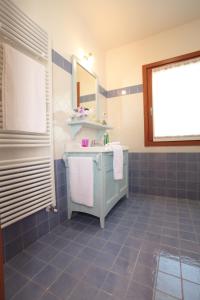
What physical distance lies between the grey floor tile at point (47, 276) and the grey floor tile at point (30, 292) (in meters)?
0.03

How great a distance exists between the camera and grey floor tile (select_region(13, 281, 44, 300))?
0.83 metres

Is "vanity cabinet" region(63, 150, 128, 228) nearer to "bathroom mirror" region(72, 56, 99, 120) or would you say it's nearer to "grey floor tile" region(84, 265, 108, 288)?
"grey floor tile" region(84, 265, 108, 288)

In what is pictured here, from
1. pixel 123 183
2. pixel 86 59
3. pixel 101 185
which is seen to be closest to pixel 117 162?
pixel 101 185

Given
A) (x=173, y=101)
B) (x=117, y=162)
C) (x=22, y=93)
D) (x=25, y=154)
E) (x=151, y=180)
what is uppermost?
(x=173, y=101)

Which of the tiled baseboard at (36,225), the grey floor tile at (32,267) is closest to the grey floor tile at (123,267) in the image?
the grey floor tile at (32,267)

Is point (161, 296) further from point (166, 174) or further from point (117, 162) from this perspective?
point (166, 174)

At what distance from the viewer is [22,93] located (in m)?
1.14

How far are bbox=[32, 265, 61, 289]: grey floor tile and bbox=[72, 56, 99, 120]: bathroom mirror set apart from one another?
4.94 ft

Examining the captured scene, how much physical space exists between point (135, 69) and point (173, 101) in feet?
2.63

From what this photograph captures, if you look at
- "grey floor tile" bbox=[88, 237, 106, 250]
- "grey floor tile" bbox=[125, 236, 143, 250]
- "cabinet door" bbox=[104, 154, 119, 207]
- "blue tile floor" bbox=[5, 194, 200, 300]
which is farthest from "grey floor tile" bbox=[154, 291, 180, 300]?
"cabinet door" bbox=[104, 154, 119, 207]

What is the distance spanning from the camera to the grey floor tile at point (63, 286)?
85 centimetres

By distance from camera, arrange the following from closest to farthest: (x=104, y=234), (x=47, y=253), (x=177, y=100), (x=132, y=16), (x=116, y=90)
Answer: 1. (x=47, y=253)
2. (x=104, y=234)
3. (x=132, y=16)
4. (x=177, y=100)
5. (x=116, y=90)

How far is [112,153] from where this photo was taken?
1.69 meters

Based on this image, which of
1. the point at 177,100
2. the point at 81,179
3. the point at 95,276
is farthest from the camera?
the point at 177,100
